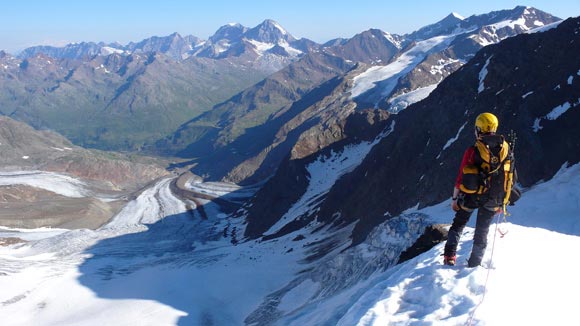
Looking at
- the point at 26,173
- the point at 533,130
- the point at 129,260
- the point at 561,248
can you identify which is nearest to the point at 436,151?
the point at 533,130

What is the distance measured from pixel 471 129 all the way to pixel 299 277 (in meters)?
23.2

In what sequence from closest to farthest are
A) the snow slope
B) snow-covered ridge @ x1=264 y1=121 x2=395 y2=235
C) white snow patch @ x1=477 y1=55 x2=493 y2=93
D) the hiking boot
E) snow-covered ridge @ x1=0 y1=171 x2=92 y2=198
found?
the snow slope < the hiking boot < white snow patch @ x1=477 y1=55 x2=493 y2=93 < snow-covered ridge @ x1=264 y1=121 x2=395 y2=235 < snow-covered ridge @ x1=0 y1=171 x2=92 y2=198

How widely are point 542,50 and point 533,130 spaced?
1716cm

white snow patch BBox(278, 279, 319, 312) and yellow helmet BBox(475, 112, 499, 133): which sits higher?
yellow helmet BBox(475, 112, 499, 133)

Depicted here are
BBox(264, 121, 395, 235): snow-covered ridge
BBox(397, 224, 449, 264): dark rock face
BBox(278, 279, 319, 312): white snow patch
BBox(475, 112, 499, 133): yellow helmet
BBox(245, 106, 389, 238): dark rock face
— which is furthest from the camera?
BBox(245, 106, 389, 238): dark rock face

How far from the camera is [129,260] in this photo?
68.6 m

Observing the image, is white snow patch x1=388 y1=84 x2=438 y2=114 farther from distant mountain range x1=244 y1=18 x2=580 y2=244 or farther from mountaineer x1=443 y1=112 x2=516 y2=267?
mountaineer x1=443 y1=112 x2=516 y2=267

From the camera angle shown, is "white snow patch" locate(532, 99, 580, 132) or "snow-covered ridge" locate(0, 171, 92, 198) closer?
"white snow patch" locate(532, 99, 580, 132)

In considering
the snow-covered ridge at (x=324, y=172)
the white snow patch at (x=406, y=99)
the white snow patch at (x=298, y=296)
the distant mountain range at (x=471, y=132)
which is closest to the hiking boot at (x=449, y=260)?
the white snow patch at (x=298, y=296)

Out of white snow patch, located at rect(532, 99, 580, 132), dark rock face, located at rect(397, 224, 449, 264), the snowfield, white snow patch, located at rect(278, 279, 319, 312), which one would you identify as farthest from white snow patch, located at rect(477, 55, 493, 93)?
dark rock face, located at rect(397, 224, 449, 264)

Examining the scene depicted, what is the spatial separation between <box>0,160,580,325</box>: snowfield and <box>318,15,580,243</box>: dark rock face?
458 centimetres

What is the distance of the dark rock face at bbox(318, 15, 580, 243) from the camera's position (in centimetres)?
3472

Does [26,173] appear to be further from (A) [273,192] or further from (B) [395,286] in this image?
(B) [395,286]

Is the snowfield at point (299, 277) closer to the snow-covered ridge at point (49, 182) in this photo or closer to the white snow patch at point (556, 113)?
the white snow patch at point (556, 113)
